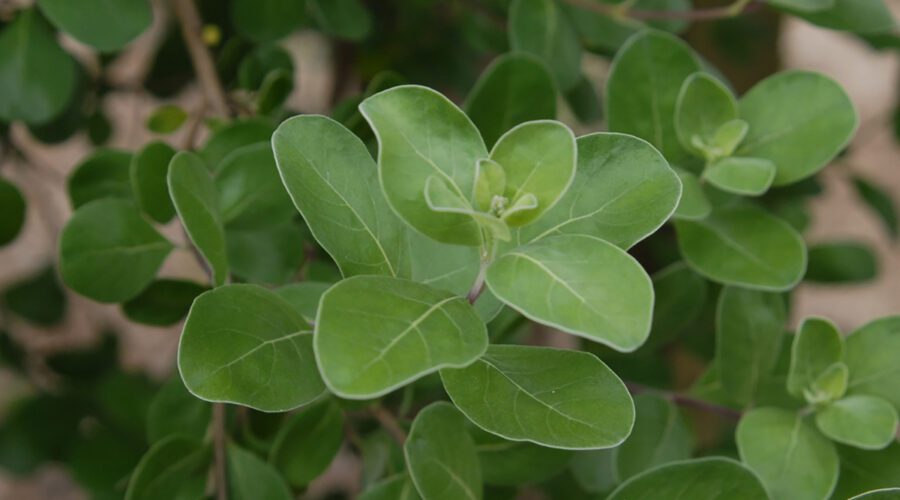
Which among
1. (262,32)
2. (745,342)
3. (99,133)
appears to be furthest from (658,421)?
(99,133)

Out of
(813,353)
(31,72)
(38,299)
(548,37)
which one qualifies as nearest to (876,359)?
(813,353)

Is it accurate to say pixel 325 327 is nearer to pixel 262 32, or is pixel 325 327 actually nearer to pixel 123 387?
pixel 262 32

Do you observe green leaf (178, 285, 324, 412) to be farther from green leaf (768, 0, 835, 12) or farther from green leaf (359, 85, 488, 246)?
green leaf (768, 0, 835, 12)

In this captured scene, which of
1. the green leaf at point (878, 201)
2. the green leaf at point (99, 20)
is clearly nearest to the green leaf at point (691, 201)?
the green leaf at point (99, 20)

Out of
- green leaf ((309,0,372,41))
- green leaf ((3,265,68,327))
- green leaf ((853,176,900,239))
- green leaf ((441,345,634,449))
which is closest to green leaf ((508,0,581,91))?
green leaf ((309,0,372,41))

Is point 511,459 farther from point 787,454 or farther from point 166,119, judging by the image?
point 166,119
